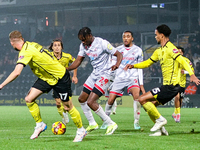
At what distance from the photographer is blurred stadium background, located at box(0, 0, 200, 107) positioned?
2630 centimetres

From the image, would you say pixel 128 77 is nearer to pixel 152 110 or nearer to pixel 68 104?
pixel 152 110

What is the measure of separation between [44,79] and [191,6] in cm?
2333

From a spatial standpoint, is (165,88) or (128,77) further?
(128,77)

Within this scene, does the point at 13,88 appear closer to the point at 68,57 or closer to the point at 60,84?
the point at 68,57

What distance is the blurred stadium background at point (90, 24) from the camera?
26.3 m

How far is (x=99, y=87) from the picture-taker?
7441mm

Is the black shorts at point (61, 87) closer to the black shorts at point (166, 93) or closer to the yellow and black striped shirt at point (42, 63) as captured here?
the yellow and black striped shirt at point (42, 63)

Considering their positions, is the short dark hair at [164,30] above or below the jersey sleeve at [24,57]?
above

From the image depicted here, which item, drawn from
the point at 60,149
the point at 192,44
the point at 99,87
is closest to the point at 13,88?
the point at 192,44

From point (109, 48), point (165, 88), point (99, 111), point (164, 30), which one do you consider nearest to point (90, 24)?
point (109, 48)

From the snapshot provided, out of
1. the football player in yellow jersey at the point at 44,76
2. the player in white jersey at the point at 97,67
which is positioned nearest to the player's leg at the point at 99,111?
the player in white jersey at the point at 97,67

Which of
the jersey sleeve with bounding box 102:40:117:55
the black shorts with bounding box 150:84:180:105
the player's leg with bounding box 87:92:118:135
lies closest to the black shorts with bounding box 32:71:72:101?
the player's leg with bounding box 87:92:118:135

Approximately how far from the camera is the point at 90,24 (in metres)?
32.1

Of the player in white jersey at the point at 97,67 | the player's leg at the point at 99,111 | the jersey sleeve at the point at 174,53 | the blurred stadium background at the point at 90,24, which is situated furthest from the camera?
the blurred stadium background at the point at 90,24
